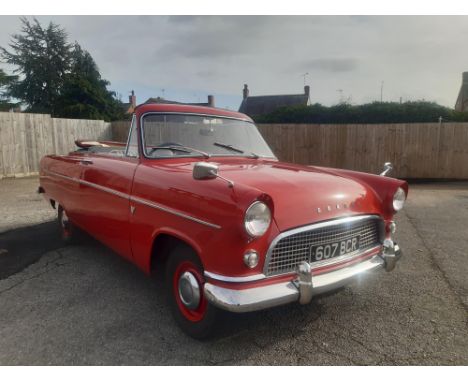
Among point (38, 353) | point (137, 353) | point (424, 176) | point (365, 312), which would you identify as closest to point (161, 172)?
point (137, 353)

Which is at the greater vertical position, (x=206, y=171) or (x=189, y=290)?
(x=206, y=171)

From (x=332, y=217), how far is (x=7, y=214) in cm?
631

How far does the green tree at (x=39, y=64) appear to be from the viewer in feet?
102

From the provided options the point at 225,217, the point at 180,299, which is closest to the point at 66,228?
the point at 180,299

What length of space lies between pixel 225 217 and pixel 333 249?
0.88 meters

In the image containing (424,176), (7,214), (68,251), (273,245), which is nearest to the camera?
(273,245)

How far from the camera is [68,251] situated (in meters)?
4.52

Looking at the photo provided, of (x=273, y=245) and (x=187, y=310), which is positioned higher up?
(x=273, y=245)

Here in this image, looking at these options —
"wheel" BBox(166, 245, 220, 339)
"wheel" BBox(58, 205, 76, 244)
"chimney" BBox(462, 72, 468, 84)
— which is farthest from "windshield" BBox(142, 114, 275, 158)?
"chimney" BBox(462, 72, 468, 84)

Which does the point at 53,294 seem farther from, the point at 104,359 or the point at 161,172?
the point at 161,172

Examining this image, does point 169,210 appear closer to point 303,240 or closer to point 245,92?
point 303,240

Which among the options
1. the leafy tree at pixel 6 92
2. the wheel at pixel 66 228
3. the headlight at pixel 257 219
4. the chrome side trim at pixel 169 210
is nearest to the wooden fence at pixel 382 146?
the wheel at pixel 66 228

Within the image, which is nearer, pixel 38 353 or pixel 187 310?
pixel 38 353

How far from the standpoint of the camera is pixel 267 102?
4044cm
